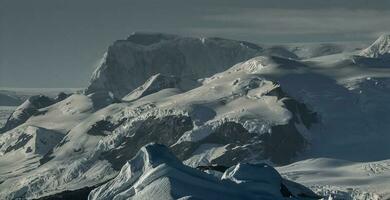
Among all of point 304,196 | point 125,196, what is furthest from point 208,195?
point 304,196

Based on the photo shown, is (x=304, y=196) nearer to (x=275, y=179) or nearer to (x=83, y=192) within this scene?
(x=275, y=179)

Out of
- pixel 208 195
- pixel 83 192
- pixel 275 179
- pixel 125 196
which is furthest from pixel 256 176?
pixel 83 192

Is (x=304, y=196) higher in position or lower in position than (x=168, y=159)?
lower

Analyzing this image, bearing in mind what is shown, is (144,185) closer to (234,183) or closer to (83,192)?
(234,183)

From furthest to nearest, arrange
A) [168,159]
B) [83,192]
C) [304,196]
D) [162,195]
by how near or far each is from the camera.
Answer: [83,192]
[304,196]
[168,159]
[162,195]

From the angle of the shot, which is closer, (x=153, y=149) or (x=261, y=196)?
(x=261, y=196)

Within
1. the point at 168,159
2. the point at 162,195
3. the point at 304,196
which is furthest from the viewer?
the point at 304,196
